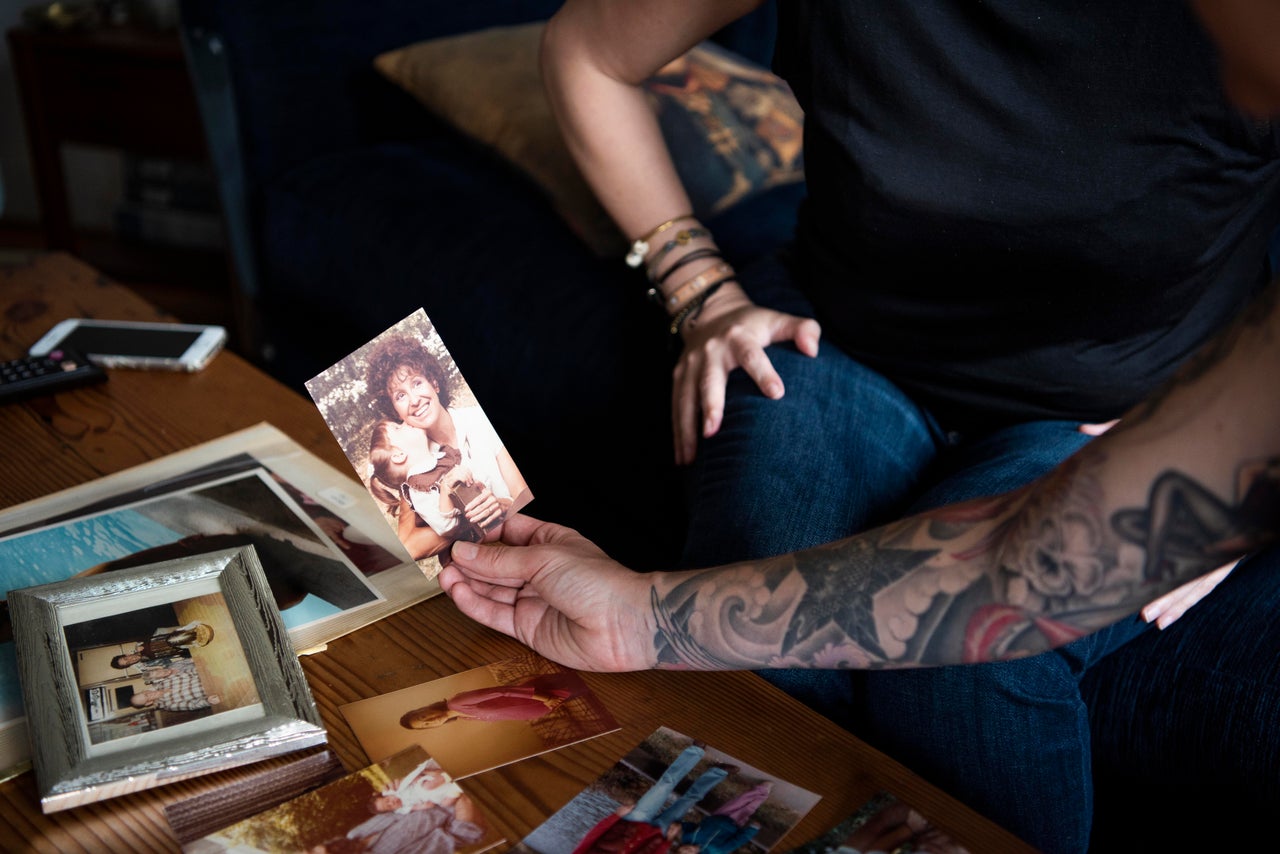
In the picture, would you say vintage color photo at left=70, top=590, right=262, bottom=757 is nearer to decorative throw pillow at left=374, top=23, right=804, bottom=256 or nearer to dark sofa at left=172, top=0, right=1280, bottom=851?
dark sofa at left=172, top=0, right=1280, bottom=851

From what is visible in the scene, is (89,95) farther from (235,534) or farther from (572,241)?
(235,534)

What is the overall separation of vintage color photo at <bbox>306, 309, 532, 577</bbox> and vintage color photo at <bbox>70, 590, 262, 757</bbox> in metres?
0.14

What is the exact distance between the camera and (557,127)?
160 centimetres

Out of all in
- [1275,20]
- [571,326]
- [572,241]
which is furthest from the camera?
[572,241]

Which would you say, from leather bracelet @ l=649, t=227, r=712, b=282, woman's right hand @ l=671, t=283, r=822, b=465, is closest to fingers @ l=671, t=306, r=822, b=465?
woman's right hand @ l=671, t=283, r=822, b=465

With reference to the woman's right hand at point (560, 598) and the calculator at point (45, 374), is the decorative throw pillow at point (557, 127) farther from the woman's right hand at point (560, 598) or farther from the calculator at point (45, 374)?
the woman's right hand at point (560, 598)

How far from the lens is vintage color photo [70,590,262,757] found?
672mm

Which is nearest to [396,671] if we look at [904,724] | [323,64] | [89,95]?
[904,724]

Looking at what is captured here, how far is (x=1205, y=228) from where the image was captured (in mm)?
912

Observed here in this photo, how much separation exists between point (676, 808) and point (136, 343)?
2.75ft

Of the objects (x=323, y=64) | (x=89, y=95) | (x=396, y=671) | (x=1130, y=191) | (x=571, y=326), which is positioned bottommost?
(x=396, y=671)

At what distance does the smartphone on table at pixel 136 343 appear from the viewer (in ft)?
3.82

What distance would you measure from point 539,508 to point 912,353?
68 centimetres

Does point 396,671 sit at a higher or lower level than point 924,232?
lower
